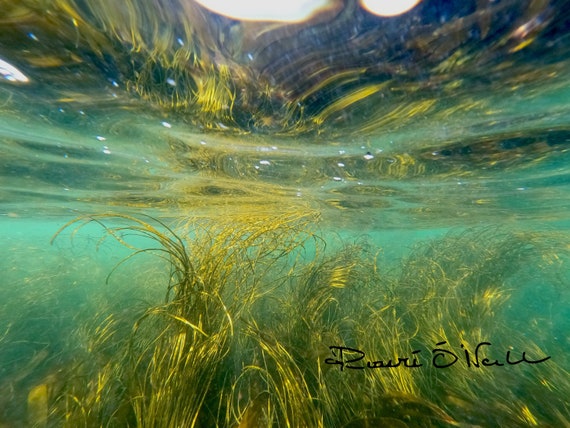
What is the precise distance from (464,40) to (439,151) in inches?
163

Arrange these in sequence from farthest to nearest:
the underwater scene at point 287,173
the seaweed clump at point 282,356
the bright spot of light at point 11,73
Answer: the bright spot of light at point 11,73 < the underwater scene at point 287,173 < the seaweed clump at point 282,356

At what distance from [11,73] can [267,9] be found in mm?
4569

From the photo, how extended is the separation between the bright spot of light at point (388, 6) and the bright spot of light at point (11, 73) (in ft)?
17.6

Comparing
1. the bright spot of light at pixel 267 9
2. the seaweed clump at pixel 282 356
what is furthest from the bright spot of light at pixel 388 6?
the seaweed clump at pixel 282 356

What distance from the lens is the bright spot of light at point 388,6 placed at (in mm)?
3074

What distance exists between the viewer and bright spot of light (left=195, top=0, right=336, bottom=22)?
310cm

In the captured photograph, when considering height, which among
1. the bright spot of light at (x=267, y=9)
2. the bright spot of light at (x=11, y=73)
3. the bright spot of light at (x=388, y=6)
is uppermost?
the bright spot of light at (x=388, y=6)

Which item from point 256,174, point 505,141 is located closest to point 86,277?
point 256,174

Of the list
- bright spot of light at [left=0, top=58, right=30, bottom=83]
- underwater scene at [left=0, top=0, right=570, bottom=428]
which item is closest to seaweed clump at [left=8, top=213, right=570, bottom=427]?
underwater scene at [left=0, top=0, right=570, bottom=428]

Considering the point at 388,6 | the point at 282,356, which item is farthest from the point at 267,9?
the point at 282,356

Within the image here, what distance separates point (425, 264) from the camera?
7.78m

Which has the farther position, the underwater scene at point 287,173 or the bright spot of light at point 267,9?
the underwater scene at point 287,173

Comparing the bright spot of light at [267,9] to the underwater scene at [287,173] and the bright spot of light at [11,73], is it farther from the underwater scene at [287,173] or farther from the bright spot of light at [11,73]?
the bright spot of light at [11,73]

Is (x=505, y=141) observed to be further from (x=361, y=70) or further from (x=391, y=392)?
(x=391, y=392)
